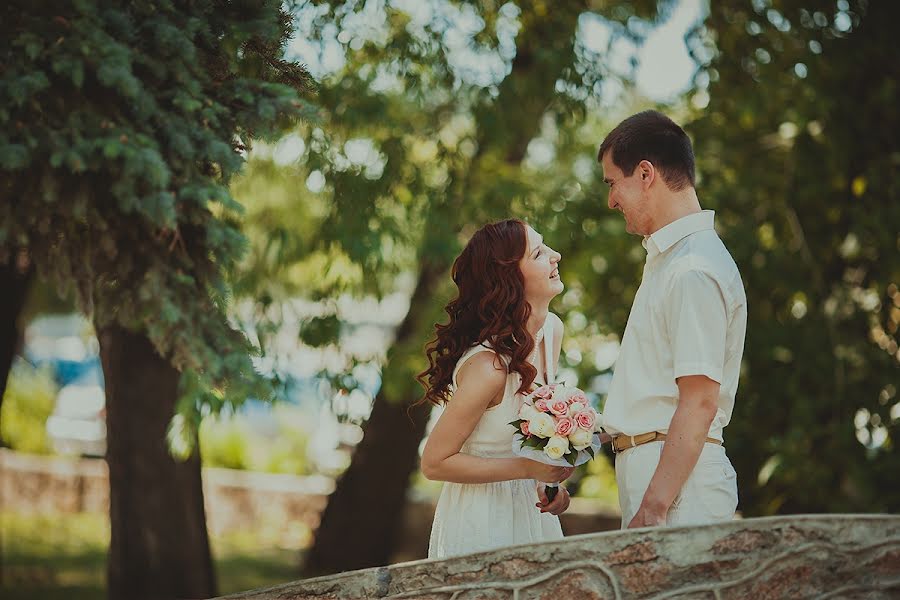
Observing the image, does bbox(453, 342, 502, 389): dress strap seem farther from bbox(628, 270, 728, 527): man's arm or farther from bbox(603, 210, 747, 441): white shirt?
bbox(628, 270, 728, 527): man's arm

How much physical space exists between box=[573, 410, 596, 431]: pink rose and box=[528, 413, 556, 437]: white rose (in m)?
0.07

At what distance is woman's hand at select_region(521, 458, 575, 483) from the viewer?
10.4ft

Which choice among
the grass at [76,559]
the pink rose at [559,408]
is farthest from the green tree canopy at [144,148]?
the grass at [76,559]

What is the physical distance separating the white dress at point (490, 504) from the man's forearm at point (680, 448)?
57 centimetres

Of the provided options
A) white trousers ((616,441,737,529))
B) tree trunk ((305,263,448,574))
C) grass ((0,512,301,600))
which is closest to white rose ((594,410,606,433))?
white trousers ((616,441,737,529))

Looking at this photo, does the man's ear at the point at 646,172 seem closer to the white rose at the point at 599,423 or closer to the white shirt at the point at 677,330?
the white shirt at the point at 677,330

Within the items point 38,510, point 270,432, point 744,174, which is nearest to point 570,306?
point 744,174

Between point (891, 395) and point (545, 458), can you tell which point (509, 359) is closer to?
point (545, 458)

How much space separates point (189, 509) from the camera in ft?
22.9

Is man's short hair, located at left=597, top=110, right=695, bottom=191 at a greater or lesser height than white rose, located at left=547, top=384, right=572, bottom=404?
greater

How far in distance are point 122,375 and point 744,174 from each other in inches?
168

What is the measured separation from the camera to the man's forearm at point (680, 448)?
2.77m

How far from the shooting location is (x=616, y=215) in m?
6.63

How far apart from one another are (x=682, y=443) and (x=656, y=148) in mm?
863
